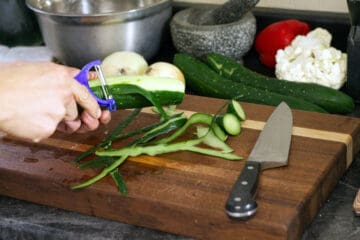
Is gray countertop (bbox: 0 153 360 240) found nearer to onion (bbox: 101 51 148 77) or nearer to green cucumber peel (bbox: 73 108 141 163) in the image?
green cucumber peel (bbox: 73 108 141 163)

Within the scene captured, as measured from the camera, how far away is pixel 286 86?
1.39 meters

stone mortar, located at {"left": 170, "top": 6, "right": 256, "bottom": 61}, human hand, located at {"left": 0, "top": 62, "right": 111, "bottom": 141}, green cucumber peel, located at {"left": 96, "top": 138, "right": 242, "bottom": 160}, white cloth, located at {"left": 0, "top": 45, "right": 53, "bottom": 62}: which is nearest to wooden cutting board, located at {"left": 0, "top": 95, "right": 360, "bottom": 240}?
green cucumber peel, located at {"left": 96, "top": 138, "right": 242, "bottom": 160}

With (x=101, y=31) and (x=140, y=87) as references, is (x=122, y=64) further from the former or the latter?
(x=140, y=87)

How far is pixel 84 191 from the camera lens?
43.1 inches

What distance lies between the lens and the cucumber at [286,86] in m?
1.33

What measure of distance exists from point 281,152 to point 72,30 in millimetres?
631

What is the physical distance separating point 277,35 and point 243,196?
25.9 inches

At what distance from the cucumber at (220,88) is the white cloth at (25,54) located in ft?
1.27

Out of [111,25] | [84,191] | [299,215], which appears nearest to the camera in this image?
[299,215]

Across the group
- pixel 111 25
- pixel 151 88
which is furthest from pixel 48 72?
pixel 111 25

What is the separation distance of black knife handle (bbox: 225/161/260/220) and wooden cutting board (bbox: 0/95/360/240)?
0.02m

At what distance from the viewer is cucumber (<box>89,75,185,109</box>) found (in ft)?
3.83

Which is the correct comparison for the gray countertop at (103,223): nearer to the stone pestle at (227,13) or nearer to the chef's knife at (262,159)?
the chef's knife at (262,159)

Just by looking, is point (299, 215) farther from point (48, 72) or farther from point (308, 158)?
point (48, 72)
